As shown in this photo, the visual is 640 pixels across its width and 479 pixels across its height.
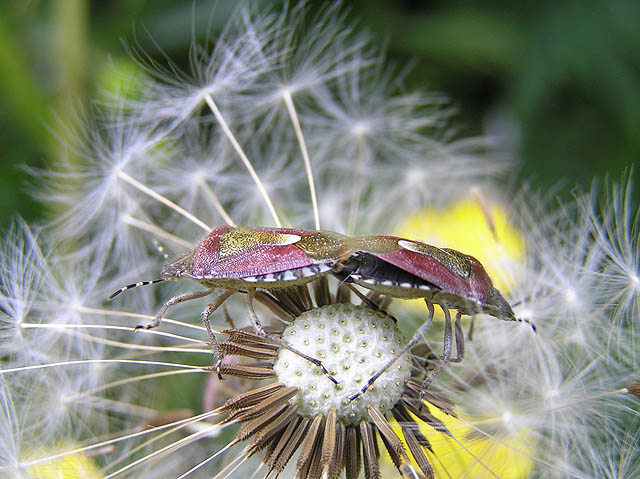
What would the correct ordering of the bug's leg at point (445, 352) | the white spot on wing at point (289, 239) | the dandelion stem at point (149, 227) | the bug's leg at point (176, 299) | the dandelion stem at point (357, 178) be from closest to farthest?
the white spot on wing at point (289, 239)
the bug's leg at point (445, 352)
the bug's leg at point (176, 299)
the dandelion stem at point (149, 227)
the dandelion stem at point (357, 178)

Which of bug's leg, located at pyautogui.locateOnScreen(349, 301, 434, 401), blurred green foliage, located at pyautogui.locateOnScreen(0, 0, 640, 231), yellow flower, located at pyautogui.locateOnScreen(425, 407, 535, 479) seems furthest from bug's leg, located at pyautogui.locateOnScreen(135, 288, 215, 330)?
blurred green foliage, located at pyautogui.locateOnScreen(0, 0, 640, 231)

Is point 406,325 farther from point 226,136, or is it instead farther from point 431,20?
point 431,20

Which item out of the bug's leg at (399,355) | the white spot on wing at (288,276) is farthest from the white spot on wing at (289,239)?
the bug's leg at (399,355)

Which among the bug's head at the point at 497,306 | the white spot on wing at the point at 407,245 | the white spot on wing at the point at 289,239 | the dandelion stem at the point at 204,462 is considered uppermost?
the white spot on wing at the point at 289,239

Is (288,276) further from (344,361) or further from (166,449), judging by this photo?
(166,449)

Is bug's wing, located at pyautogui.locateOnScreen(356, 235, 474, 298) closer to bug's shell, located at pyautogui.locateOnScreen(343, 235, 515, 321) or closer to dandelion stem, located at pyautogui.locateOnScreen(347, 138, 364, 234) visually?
bug's shell, located at pyautogui.locateOnScreen(343, 235, 515, 321)

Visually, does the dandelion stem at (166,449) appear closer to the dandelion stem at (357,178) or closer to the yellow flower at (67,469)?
the yellow flower at (67,469)

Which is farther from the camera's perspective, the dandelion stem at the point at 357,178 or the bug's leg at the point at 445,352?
the dandelion stem at the point at 357,178
